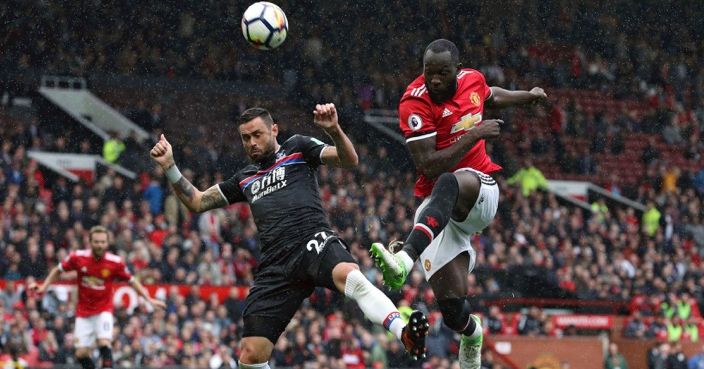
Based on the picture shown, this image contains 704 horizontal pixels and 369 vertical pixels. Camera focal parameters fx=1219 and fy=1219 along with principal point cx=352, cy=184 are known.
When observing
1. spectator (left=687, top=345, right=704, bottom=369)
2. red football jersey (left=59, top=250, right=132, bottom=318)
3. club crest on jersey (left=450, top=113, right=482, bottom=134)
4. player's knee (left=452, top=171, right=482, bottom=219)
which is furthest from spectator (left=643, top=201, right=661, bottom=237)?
player's knee (left=452, top=171, right=482, bottom=219)

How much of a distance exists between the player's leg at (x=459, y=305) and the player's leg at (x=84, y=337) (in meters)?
6.21

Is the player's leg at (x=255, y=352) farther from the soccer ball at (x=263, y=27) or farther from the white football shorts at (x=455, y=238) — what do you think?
the soccer ball at (x=263, y=27)

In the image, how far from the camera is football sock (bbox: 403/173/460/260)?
8.84m

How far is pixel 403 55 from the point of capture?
32.8 metres

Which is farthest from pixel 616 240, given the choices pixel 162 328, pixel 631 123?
pixel 162 328

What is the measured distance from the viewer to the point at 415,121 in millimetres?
9328

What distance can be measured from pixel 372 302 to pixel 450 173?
4.42 feet

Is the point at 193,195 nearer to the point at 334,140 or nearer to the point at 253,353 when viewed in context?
the point at 253,353

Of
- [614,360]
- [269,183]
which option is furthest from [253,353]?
[614,360]

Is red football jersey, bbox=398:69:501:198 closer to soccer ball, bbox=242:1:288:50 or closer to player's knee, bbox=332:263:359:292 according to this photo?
player's knee, bbox=332:263:359:292

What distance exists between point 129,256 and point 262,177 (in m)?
10.7

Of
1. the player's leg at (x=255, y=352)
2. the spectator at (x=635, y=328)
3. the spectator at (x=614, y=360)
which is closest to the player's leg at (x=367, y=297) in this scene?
the player's leg at (x=255, y=352)

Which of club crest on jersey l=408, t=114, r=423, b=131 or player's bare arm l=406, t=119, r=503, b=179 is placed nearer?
player's bare arm l=406, t=119, r=503, b=179

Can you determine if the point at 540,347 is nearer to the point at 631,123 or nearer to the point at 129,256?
the point at 129,256
